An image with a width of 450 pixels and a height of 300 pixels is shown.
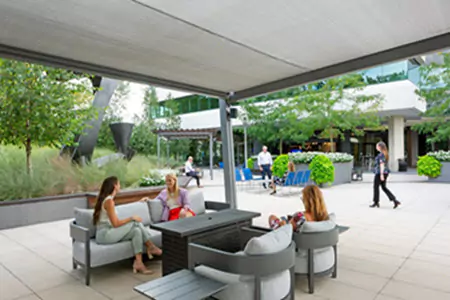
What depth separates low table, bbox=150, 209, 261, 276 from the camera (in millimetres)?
3312

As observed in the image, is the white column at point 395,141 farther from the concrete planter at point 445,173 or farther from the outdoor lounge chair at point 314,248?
the outdoor lounge chair at point 314,248

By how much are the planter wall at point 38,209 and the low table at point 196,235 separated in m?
4.82

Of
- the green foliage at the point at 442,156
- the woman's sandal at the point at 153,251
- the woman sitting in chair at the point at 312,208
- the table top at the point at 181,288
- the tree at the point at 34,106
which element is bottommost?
the woman's sandal at the point at 153,251

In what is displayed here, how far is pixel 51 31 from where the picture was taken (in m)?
3.35

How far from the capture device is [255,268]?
8.13 ft

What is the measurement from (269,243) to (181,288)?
772mm

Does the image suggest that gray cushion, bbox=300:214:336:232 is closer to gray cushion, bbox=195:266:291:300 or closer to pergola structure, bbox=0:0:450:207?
gray cushion, bbox=195:266:291:300

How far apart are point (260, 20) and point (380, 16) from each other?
1.19m

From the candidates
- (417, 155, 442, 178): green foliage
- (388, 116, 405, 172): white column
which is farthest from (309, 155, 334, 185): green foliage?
(388, 116, 405, 172): white column

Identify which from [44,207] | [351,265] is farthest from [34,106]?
[351,265]

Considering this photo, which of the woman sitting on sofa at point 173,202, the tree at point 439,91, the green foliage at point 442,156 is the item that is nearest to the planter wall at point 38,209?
the woman sitting on sofa at point 173,202

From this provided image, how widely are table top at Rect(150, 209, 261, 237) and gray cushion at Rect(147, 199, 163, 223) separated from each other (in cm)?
101

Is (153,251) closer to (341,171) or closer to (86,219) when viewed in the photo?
(86,219)

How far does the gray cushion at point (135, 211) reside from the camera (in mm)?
4262
